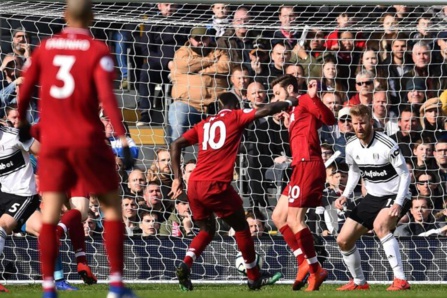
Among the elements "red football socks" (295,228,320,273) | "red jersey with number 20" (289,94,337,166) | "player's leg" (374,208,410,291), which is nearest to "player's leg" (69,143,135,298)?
"red football socks" (295,228,320,273)

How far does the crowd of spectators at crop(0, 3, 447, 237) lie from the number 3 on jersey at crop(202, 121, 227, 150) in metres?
2.38

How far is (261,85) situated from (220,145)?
10.9ft

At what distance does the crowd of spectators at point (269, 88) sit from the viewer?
13281mm

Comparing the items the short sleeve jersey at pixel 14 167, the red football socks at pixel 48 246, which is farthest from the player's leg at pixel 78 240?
the red football socks at pixel 48 246

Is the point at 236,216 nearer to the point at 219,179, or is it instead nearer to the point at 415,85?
the point at 219,179

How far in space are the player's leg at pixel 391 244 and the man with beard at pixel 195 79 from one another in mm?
3504

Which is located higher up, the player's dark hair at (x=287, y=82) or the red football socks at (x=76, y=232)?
the player's dark hair at (x=287, y=82)

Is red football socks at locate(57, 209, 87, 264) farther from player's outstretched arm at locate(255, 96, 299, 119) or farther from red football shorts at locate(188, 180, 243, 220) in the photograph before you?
player's outstretched arm at locate(255, 96, 299, 119)

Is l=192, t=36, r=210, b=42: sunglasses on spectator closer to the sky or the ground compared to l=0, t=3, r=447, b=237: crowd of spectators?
closer to the sky

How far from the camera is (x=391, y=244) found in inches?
443

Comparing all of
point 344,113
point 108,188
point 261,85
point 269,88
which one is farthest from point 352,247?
point 108,188

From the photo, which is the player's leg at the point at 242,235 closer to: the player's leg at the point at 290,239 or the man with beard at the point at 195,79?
the player's leg at the point at 290,239

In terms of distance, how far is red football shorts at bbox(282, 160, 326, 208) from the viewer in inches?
433

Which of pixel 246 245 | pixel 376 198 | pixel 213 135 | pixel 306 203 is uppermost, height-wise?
pixel 213 135
